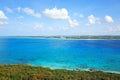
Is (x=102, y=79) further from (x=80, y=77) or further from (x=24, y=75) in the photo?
(x=24, y=75)

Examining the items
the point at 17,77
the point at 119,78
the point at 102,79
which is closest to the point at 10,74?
the point at 17,77

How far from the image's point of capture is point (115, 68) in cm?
2917

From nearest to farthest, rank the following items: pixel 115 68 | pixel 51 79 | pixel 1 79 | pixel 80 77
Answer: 1. pixel 1 79
2. pixel 51 79
3. pixel 80 77
4. pixel 115 68

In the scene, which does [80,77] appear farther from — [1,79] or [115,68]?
[115,68]

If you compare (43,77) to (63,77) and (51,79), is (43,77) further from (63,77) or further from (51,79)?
(63,77)

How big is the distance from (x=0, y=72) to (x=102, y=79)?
35.7 ft

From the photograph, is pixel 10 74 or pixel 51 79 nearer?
pixel 51 79

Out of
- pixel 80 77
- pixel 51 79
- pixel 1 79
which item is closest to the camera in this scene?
pixel 1 79

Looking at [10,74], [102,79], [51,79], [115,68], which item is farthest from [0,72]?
[115,68]

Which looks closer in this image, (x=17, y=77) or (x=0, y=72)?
(x=17, y=77)

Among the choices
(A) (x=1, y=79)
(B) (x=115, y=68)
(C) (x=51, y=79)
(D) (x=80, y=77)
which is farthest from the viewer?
(B) (x=115, y=68)

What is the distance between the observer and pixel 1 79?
52.3 feet

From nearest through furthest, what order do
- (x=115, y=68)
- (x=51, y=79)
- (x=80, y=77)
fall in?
(x=51, y=79) < (x=80, y=77) < (x=115, y=68)

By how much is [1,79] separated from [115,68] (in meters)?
19.9
